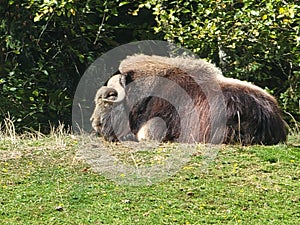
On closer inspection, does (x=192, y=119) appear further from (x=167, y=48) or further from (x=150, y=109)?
(x=167, y=48)

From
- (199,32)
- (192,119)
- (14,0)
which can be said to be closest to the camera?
(192,119)

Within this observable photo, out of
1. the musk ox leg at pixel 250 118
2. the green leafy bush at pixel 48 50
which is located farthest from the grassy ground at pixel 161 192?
the green leafy bush at pixel 48 50

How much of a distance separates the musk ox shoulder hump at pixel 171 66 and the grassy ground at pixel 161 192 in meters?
1.15

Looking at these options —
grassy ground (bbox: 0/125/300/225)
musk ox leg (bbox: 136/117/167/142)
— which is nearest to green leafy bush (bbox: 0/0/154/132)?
musk ox leg (bbox: 136/117/167/142)

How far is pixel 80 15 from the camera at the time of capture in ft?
38.1

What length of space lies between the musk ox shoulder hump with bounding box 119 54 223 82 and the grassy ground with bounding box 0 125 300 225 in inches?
45.5

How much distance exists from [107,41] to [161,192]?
A: 6.74 m

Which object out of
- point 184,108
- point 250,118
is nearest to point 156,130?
point 184,108

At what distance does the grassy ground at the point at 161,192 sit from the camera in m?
5.62

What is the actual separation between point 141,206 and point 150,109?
7.85ft

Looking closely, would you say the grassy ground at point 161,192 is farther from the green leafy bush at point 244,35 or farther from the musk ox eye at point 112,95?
the green leafy bush at point 244,35

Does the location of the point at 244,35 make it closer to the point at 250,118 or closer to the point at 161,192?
the point at 250,118

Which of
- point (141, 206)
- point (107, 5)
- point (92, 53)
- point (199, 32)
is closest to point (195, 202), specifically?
point (141, 206)

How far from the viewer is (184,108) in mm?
7992
